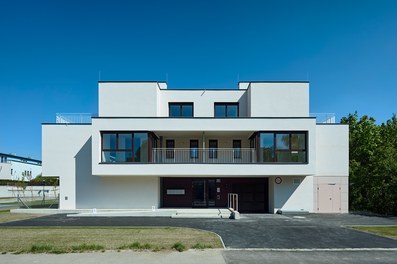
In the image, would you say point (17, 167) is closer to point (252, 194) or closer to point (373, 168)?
point (252, 194)

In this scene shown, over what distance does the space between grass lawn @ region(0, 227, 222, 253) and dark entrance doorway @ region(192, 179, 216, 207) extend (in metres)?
9.56

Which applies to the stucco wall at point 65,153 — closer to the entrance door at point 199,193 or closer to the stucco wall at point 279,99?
the entrance door at point 199,193

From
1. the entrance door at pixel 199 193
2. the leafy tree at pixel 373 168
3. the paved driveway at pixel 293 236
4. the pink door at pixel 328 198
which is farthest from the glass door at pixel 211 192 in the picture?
the leafy tree at pixel 373 168

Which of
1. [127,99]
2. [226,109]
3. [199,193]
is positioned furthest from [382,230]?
[127,99]

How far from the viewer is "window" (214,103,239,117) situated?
2333 cm

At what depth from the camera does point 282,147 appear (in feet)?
64.3

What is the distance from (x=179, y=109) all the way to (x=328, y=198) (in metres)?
Result: 12.5

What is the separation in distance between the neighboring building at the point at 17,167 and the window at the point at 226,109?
3922cm

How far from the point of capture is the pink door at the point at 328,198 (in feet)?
67.1

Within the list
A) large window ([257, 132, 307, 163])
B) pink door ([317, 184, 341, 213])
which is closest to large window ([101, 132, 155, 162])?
large window ([257, 132, 307, 163])

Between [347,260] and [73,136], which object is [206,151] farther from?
[347,260]

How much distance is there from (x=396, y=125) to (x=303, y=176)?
15106mm

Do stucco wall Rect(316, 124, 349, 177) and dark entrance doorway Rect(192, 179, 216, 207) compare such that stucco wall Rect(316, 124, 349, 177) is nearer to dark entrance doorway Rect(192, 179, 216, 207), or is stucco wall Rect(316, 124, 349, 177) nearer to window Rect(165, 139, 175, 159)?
dark entrance doorway Rect(192, 179, 216, 207)

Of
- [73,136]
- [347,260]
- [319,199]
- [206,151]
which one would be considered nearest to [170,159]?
[206,151]
